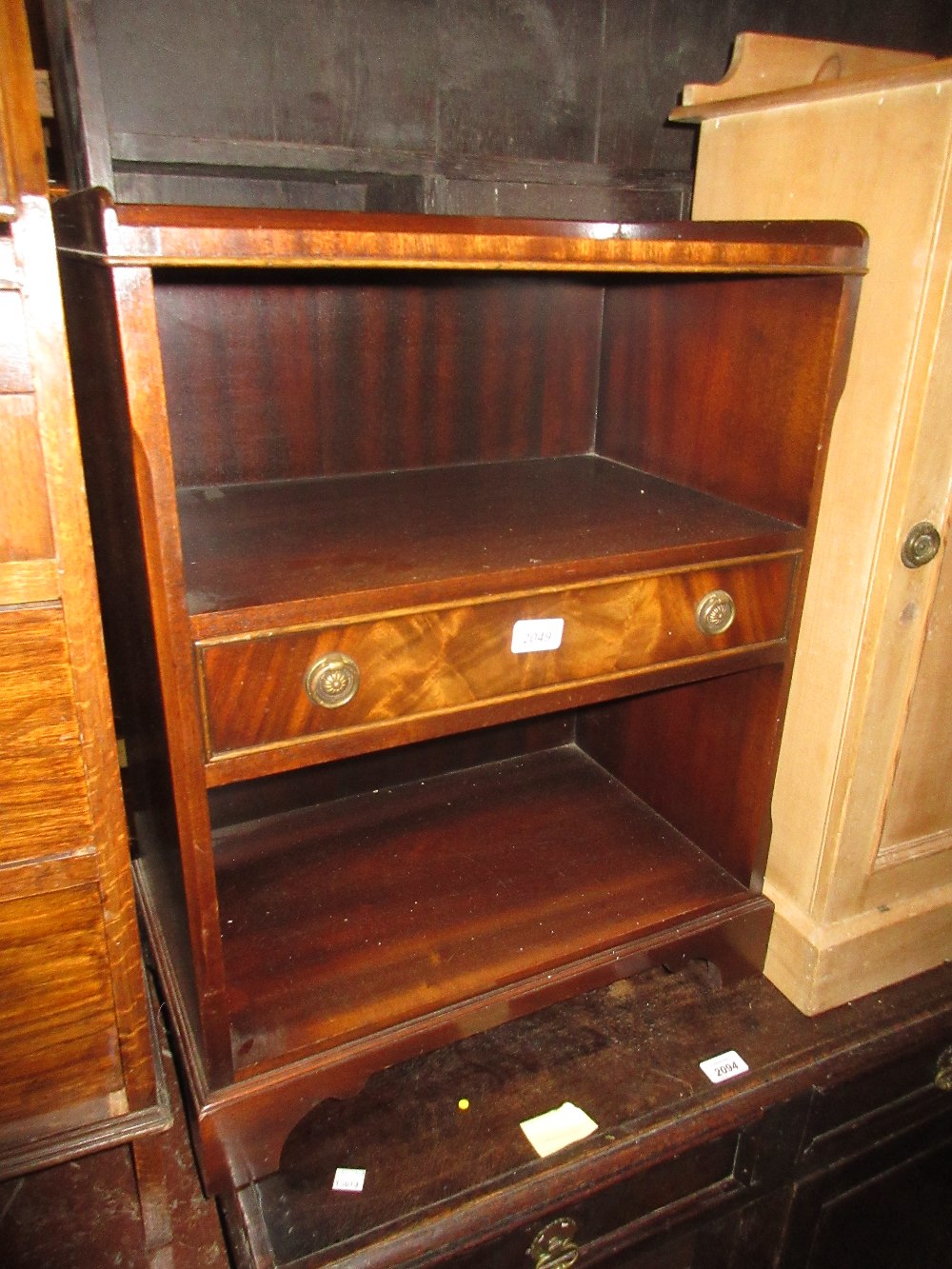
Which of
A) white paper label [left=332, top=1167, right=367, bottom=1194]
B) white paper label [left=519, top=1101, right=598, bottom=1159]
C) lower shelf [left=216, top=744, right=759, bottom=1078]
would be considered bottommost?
white paper label [left=332, top=1167, right=367, bottom=1194]

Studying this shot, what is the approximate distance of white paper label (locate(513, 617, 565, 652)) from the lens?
2.98ft

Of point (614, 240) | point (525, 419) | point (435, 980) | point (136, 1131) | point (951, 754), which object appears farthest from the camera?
point (525, 419)

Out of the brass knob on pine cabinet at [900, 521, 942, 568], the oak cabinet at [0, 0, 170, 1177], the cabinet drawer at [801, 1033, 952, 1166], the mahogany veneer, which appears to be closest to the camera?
the oak cabinet at [0, 0, 170, 1177]

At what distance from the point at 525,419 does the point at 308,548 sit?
518 millimetres

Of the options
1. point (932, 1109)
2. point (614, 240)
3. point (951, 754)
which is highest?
point (614, 240)

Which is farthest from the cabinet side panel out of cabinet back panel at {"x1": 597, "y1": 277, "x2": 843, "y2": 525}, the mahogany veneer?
cabinet back panel at {"x1": 597, "y1": 277, "x2": 843, "y2": 525}

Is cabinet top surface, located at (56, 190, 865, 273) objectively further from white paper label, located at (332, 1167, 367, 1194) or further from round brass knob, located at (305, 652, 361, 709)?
white paper label, located at (332, 1167, 367, 1194)

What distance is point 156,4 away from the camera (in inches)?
38.2

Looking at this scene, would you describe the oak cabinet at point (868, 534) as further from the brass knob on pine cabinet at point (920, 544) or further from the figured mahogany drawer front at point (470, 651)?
the figured mahogany drawer front at point (470, 651)

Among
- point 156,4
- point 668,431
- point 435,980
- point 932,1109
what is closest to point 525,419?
point 668,431

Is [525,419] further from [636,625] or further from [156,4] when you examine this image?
[156,4]

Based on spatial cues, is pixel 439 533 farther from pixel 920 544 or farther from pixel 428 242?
pixel 920 544

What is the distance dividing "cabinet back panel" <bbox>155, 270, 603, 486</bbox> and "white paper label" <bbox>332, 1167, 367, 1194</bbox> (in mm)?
791

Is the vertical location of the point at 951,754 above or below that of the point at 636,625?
below
